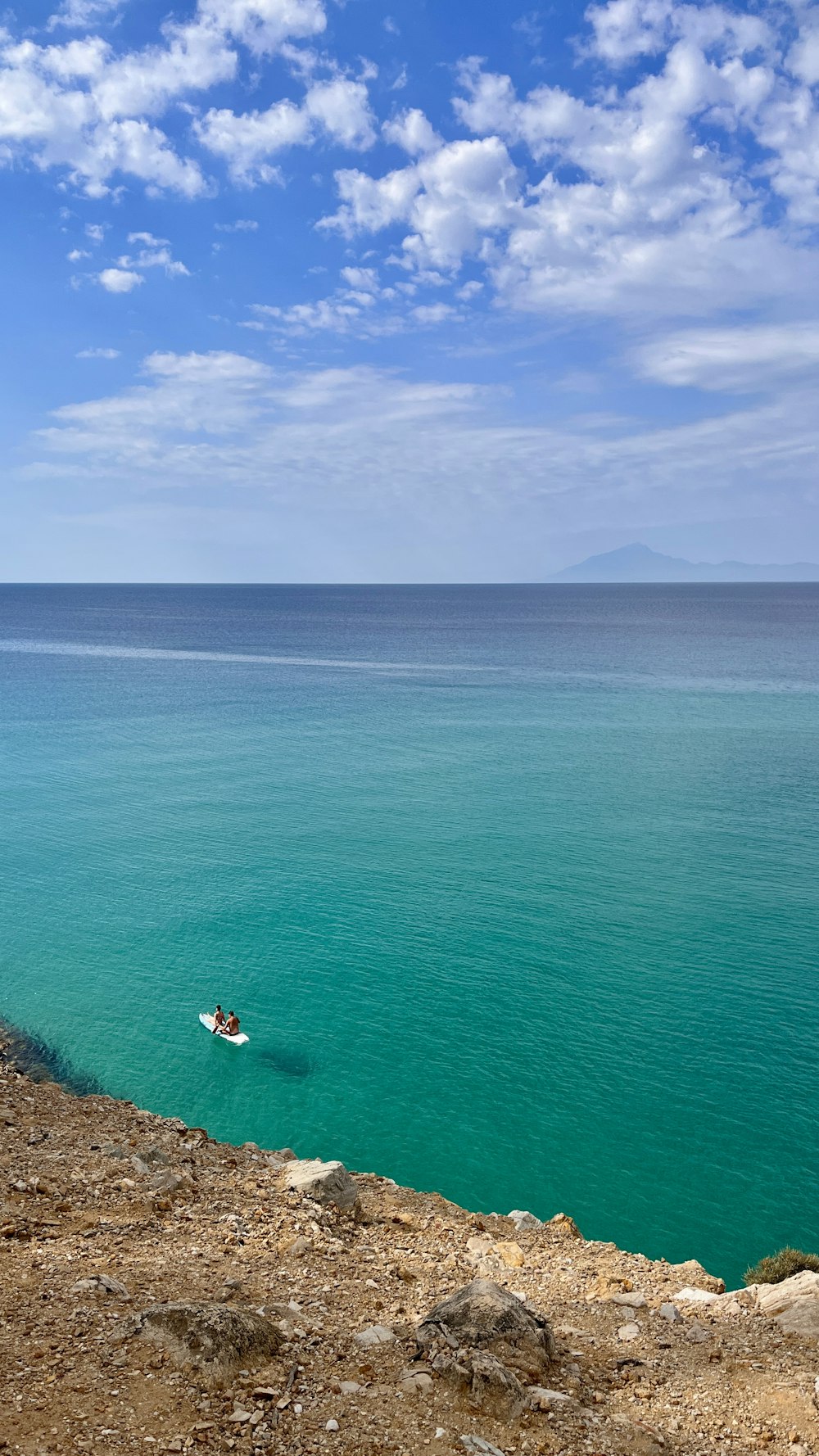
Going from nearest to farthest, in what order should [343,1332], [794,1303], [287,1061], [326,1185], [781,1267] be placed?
[343,1332] → [794,1303] → [326,1185] → [781,1267] → [287,1061]

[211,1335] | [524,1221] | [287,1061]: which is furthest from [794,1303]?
[287,1061]

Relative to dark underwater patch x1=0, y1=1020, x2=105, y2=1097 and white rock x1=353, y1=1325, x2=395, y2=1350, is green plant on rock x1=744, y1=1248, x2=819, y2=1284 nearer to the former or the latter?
white rock x1=353, y1=1325, x2=395, y2=1350

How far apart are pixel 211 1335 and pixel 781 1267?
14548mm

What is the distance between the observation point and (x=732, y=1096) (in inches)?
1160

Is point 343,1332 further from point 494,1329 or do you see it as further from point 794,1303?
point 794,1303

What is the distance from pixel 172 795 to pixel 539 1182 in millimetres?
43172

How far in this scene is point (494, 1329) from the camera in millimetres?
12695

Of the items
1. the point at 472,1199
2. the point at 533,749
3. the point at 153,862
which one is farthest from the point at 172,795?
the point at 472,1199

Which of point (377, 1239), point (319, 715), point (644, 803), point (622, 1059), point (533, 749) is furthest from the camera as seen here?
point (319, 715)

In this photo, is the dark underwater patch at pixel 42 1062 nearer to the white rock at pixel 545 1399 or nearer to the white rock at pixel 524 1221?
the white rock at pixel 524 1221

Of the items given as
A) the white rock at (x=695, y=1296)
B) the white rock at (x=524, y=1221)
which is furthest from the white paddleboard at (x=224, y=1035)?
the white rock at (x=695, y=1296)

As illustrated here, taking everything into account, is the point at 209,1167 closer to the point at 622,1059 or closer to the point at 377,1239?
the point at 377,1239

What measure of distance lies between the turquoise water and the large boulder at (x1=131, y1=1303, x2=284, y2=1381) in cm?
1460

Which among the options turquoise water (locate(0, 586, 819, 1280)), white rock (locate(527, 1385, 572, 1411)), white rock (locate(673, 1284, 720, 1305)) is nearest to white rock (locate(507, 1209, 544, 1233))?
turquoise water (locate(0, 586, 819, 1280))
